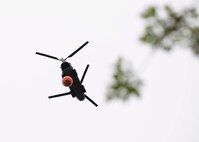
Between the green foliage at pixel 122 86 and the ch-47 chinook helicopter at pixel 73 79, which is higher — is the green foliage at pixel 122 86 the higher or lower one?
the lower one

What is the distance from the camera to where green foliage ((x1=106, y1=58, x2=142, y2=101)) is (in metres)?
3.16

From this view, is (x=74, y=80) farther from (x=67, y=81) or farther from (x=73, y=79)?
(x=67, y=81)

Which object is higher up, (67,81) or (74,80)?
(74,80)

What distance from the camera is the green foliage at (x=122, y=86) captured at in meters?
3.16

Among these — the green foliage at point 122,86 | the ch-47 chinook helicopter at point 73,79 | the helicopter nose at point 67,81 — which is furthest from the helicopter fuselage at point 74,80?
the green foliage at point 122,86

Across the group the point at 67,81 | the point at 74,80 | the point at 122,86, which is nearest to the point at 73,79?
the point at 74,80

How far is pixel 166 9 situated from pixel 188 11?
17.1 inches

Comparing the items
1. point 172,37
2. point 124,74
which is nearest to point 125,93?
point 124,74

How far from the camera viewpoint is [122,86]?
3230 mm

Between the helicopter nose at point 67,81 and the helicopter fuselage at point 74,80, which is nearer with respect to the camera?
the helicopter nose at point 67,81

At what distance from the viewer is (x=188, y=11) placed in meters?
3.33

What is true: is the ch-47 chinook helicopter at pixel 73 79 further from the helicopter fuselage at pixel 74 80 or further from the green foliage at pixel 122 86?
the green foliage at pixel 122 86

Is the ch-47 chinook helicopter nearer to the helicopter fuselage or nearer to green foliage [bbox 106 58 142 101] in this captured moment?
the helicopter fuselage

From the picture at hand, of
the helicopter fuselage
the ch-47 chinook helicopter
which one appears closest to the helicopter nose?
the ch-47 chinook helicopter
